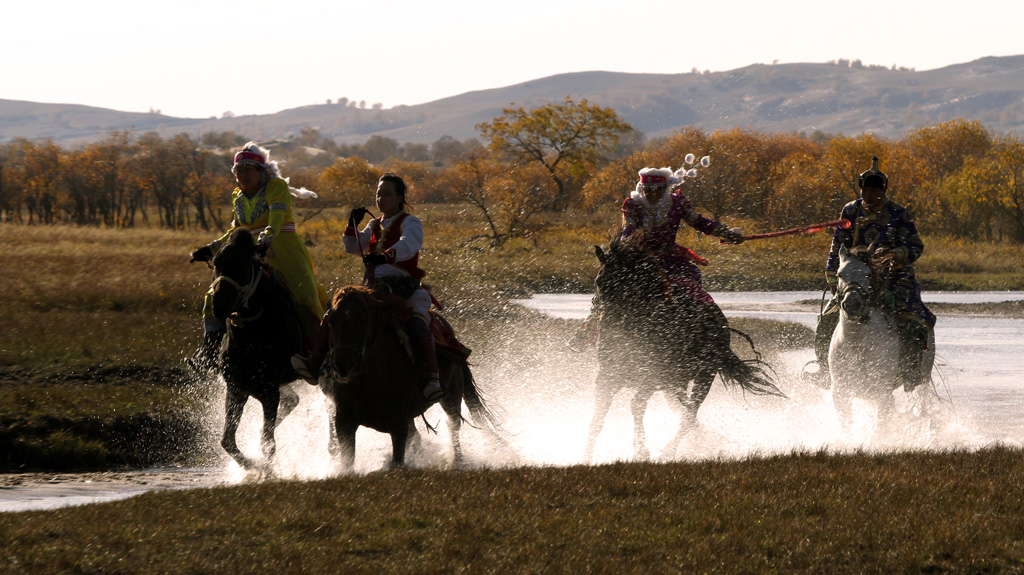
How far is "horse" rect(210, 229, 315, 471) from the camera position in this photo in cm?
894

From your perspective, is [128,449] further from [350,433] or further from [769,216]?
[769,216]

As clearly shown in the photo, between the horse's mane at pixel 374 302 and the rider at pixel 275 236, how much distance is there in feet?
5.24

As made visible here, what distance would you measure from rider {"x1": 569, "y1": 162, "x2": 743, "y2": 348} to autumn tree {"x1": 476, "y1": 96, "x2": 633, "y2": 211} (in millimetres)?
47545

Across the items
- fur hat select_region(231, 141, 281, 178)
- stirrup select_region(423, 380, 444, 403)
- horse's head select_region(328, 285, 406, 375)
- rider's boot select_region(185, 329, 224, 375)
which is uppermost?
fur hat select_region(231, 141, 281, 178)

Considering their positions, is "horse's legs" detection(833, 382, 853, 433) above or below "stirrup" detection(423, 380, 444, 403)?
below

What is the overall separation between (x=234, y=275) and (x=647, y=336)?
3901 mm

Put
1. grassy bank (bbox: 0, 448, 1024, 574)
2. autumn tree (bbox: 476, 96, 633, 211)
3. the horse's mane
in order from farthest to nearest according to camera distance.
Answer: autumn tree (bbox: 476, 96, 633, 211)
the horse's mane
grassy bank (bbox: 0, 448, 1024, 574)

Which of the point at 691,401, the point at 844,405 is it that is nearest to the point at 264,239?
the point at 691,401

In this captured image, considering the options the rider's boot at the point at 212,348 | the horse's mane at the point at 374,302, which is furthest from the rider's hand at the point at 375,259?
the rider's boot at the point at 212,348

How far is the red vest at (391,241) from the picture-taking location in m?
8.91

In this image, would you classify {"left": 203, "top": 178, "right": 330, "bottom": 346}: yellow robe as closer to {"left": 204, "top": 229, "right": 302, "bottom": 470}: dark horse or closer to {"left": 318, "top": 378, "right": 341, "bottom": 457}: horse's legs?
{"left": 204, "top": 229, "right": 302, "bottom": 470}: dark horse

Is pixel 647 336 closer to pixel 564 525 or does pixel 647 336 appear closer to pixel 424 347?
pixel 424 347

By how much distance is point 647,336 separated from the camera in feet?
30.8

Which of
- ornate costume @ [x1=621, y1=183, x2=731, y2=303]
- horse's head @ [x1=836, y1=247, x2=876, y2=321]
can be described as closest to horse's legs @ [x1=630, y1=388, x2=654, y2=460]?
ornate costume @ [x1=621, y1=183, x2=731, y2=303]
